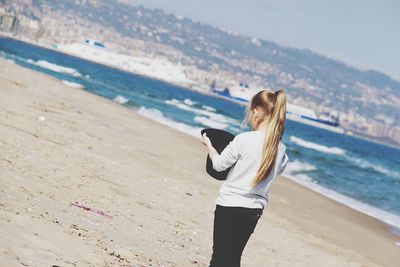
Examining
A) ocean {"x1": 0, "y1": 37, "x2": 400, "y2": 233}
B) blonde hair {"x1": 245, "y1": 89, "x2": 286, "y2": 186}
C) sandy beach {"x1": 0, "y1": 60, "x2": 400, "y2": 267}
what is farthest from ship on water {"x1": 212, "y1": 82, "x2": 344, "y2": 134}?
blonde hair {"x1": 245, "y1": 89, "x2": 286, "y2": 186}

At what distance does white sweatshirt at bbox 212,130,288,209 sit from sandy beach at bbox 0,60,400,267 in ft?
5.45

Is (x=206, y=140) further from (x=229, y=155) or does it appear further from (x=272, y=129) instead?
(x=272, y=129)

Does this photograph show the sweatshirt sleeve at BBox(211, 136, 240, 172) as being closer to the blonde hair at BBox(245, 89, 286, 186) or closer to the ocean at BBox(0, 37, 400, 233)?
the blonde hair at BBox(245, 89, 286, 186)

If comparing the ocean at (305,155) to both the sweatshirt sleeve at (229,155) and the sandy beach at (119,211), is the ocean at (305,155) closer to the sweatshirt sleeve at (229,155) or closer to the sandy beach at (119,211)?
the sandy beach at (119,211)

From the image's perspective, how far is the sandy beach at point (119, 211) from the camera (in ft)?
19.8

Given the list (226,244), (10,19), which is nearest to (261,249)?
(226,244)

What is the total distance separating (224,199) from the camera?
4.33 metres

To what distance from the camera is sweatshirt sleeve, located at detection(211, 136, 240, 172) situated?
4.27 metres

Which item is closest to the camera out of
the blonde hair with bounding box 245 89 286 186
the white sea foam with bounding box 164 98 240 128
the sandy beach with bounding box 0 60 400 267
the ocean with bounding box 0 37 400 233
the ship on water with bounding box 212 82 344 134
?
the blonde hair with bounding box 245 89 286 186

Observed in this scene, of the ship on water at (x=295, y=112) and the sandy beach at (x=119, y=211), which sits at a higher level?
the sandy beach at (x=119, y=211)

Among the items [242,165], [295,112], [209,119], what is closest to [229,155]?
[242,165]

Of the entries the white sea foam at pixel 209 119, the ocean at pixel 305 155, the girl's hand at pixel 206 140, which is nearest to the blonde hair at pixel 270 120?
the girl's hand at pixel 206 140

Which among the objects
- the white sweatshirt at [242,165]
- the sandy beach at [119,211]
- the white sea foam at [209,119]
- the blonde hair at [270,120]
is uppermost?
the blonde hair at [270,120]

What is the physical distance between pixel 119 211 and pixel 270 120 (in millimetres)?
4339
